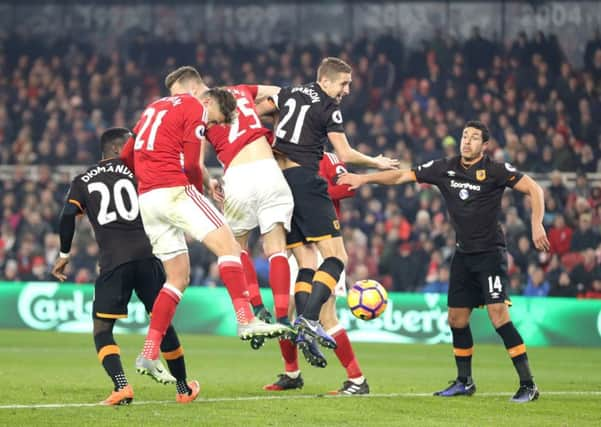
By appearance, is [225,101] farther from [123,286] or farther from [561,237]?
[561,237]

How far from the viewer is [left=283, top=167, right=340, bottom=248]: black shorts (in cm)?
988

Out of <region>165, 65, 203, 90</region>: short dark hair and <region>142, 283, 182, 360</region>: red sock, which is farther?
<region>165, 65, 203, 90</region>: short dark hair

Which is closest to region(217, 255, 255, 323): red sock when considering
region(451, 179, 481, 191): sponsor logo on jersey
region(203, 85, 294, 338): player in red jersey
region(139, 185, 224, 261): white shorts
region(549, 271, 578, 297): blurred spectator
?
region(139, 185, 224, 261): white shorts

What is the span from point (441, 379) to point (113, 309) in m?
4.31

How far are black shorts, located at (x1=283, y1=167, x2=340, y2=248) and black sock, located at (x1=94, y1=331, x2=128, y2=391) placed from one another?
1.86 metres

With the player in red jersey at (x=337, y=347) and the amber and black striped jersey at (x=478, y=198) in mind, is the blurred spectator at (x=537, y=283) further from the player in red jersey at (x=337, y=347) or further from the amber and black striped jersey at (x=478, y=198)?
the amber and black striped jersey at (x=478, y=198)

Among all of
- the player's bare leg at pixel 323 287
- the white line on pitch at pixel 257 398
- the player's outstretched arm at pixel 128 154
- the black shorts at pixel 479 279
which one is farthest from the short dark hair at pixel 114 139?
the black shorts at pixel 479 279

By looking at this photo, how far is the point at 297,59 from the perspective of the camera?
1030 inches

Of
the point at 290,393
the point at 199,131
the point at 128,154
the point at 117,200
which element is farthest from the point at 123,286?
the point at 290,393

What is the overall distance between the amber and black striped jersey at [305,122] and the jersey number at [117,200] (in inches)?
53.3

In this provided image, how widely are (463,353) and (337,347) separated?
119 cm

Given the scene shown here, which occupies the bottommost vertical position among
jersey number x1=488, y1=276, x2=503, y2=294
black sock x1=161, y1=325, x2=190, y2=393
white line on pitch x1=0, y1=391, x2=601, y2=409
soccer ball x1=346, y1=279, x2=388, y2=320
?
white line on pitch x1=0, y1=391, x2=601, y2=409

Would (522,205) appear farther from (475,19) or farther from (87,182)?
(87,182)

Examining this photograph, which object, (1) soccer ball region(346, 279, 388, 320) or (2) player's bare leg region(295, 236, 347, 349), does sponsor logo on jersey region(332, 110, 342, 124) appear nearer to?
(2) player's bare leg region(295, 236, 347, 349)
